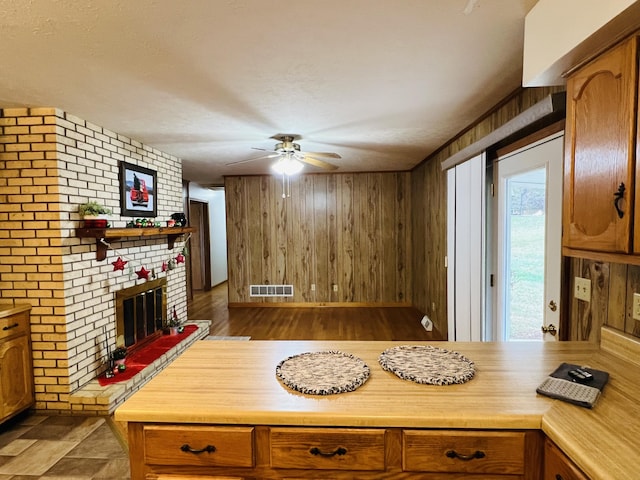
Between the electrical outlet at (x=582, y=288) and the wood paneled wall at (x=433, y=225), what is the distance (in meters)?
1.45

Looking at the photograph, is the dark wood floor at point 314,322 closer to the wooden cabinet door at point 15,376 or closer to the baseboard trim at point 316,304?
the baseboard trim at point 316,304

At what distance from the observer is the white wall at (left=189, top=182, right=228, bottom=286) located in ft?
25.1

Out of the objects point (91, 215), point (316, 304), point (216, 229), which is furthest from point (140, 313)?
point (216, 229)

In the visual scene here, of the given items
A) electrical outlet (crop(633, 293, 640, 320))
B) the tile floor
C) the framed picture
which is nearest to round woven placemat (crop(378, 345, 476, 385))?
electrical outlet (crop(633, 293, 640, 320))

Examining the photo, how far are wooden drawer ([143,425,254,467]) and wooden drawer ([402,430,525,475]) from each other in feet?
1.73

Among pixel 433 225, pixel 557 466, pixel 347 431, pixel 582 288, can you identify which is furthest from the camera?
pixel 433 225

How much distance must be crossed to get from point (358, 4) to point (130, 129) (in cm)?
264

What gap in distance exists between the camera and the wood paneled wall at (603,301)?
56.6 inches

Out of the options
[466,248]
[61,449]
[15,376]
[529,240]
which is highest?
[529,240]

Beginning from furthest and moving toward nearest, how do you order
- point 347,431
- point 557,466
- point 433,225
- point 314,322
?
point 314,322, point 433,225, point 347,431, point 557,466

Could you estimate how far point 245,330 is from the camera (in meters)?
4.78

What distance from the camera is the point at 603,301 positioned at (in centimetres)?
158

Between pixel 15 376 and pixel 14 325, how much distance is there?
378mm

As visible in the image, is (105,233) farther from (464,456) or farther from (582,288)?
(582,288)
